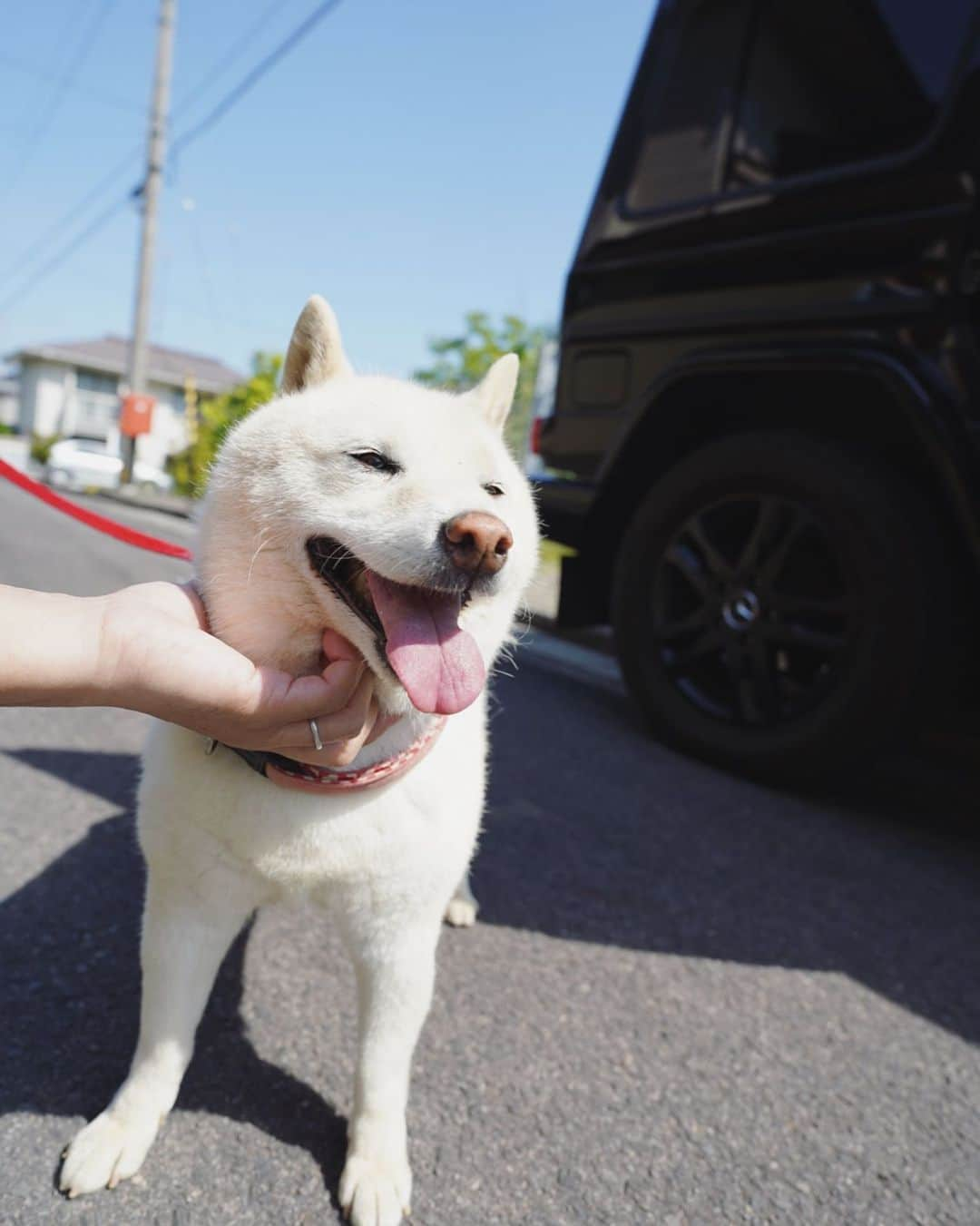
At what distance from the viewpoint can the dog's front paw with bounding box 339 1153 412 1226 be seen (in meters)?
1.28

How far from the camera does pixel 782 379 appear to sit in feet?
10.2

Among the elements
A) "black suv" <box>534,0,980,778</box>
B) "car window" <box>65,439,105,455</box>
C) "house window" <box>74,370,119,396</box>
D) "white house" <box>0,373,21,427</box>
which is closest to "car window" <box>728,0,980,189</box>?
"black suv" <box>534,0,980,778</box>

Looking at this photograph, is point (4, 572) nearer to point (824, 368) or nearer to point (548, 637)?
point (548, 637)

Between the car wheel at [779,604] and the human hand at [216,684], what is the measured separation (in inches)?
83.2

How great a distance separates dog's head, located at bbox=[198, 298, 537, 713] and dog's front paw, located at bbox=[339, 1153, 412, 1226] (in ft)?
2.42

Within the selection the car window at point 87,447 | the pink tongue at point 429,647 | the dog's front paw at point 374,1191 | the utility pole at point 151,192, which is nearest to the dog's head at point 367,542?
the pink tongue at point 429,647

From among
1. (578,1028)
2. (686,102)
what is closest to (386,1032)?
(578,1028)

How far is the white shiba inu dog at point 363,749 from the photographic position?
119cm

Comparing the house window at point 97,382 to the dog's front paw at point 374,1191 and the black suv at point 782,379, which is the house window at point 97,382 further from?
the dog's front paw at point 374,1191

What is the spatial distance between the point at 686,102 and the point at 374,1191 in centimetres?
369

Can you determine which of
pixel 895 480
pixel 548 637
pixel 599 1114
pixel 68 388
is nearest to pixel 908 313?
pixel 895 480

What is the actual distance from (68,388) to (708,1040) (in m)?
46.8

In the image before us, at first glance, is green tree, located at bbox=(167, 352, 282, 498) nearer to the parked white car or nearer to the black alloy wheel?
the parked white car

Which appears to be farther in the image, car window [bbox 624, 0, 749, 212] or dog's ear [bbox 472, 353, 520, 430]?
car window [bbox 624, 0, 749, 212]
